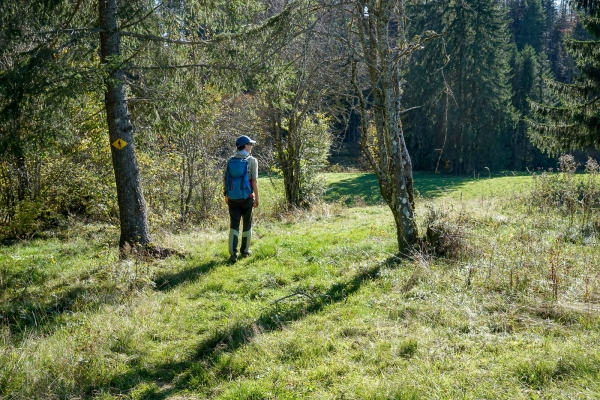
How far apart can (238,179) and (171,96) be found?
263cm

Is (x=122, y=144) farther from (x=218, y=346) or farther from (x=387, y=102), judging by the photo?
(x=218, y=346)

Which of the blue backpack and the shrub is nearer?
the shrub

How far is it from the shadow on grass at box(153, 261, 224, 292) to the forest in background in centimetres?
303

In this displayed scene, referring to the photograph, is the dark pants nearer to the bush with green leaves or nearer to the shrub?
the shrub

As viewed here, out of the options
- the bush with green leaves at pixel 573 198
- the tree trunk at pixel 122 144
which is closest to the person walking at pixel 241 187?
the tree trunk at pixel 122 144

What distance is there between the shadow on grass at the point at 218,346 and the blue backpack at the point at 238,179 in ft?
7.92

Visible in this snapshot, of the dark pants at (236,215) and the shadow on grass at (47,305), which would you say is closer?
the shadow on grass at (47,305)

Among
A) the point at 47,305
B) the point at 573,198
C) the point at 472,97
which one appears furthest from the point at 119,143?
the point at 472,97

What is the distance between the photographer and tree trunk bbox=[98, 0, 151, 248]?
792cm

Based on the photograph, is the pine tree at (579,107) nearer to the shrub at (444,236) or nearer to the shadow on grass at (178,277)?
the shrub at (444,236)

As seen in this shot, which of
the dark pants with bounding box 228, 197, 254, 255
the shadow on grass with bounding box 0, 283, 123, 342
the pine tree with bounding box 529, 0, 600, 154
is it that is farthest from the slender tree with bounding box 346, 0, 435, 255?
the pine tree with bounding box 529, 0, 600, 154

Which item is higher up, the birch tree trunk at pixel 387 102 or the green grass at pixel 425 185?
the birch tree trunk at pixel 387 102

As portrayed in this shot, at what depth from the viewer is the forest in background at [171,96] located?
22.2ft

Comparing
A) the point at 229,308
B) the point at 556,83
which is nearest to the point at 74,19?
the point at 229,308
